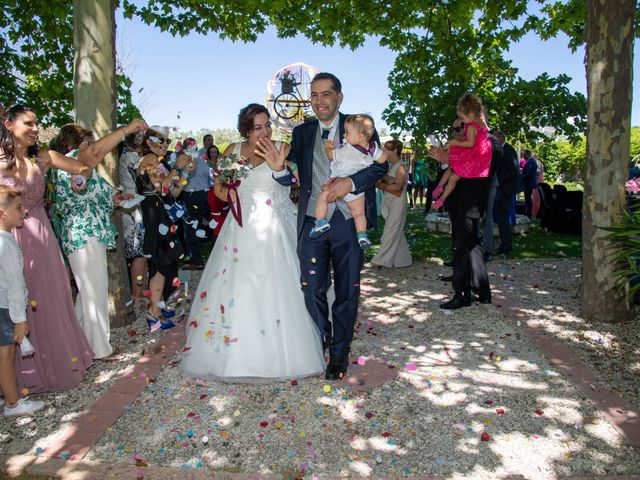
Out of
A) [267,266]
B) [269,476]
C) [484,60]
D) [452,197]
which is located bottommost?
[269,476]

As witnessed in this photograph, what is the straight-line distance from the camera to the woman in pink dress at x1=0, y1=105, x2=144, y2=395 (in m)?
4.19

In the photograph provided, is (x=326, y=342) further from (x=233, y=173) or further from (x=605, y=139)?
(x=605, y=139)

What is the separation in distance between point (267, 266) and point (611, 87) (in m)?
4.22

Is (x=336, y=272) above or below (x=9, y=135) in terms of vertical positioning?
below

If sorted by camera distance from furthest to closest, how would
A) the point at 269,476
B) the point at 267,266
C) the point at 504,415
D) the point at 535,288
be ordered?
1. the point at 535,288
2. the point at 267,266
3. the point at 504,415
4. the point at 269,476

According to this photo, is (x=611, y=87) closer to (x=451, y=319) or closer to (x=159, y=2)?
(x=451, y=319)

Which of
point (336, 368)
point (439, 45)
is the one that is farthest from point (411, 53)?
point (336, 368)

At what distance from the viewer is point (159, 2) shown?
10.4 m

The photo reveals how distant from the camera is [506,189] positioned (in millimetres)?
10305

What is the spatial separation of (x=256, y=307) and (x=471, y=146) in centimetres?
332

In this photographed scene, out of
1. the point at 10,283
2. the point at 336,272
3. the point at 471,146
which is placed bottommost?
the point at 336,272

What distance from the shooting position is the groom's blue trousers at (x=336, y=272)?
4.48m

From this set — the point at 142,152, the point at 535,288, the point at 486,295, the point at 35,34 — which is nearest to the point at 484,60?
the point at 535,288

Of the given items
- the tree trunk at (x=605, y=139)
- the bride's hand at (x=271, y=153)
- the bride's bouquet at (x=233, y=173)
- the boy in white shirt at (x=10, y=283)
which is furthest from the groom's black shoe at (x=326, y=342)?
the tree trunk at (x=605, y=139)
